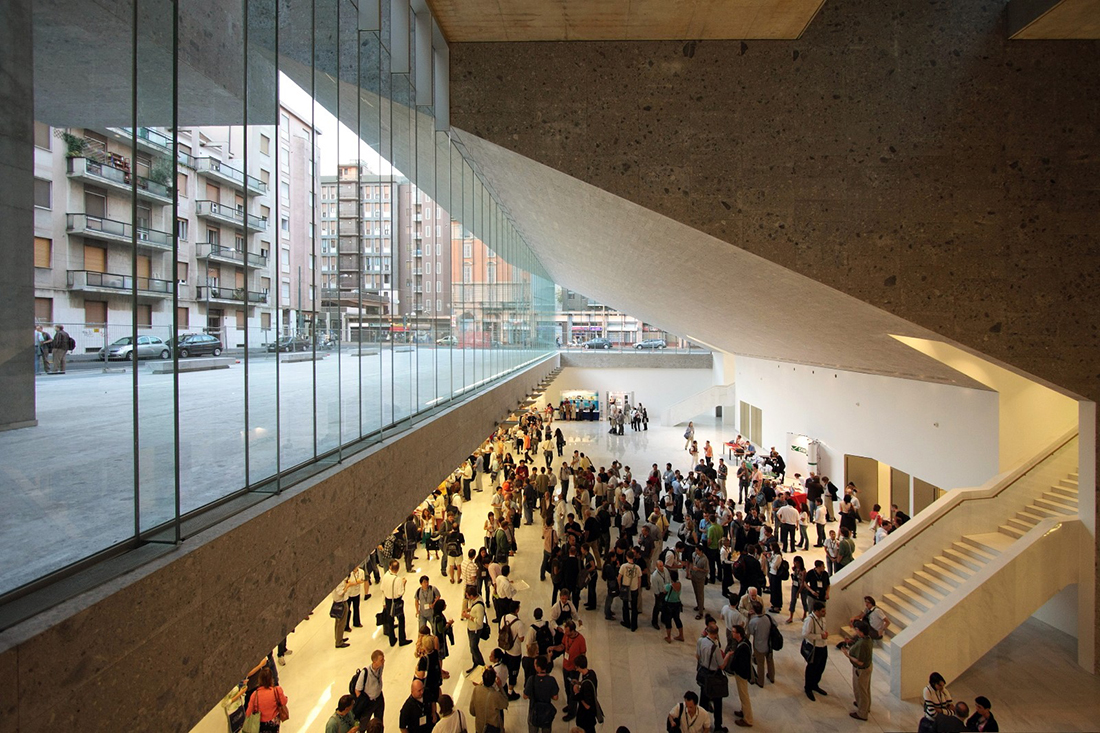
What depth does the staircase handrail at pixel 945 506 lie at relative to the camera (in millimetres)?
9992

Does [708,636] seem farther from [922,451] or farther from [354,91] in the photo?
[922,451]

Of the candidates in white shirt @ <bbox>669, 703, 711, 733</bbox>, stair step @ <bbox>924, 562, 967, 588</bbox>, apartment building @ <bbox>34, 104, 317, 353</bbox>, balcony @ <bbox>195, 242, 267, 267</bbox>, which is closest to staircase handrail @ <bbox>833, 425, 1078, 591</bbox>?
stair step @ <bbox>924, 562, 967, 588</bbox>

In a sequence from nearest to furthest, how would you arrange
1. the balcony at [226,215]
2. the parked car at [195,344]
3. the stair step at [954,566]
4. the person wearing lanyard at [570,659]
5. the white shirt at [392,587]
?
the parked car at [195,344], the balcony at [226,215], the person wearing lanyard at [570,659], the white shirt at [392,587], the stair step at [954,566]

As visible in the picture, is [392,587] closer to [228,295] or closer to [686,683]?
[686,683]

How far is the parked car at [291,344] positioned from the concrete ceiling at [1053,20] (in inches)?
313

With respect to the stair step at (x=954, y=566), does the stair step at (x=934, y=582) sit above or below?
below

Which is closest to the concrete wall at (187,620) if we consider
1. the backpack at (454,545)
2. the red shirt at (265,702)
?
the red shirt at (265,702)

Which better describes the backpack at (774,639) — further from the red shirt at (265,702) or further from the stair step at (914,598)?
the red shirt at (265,702)

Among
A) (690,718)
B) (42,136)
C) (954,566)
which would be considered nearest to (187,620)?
(42,136)

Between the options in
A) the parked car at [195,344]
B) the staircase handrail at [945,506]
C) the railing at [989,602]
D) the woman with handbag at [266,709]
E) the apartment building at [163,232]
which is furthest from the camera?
the staircase handrail at [945,506]

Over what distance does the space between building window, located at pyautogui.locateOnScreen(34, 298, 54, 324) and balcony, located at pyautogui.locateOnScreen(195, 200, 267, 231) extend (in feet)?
3.84

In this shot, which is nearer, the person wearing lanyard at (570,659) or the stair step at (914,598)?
the person wearing lanyard at (570,659)

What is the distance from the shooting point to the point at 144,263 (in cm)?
290

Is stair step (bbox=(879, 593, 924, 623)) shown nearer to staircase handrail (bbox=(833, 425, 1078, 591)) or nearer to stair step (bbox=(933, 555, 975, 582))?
staircase handrail (bbox=(833, 425, 1078, 591))
